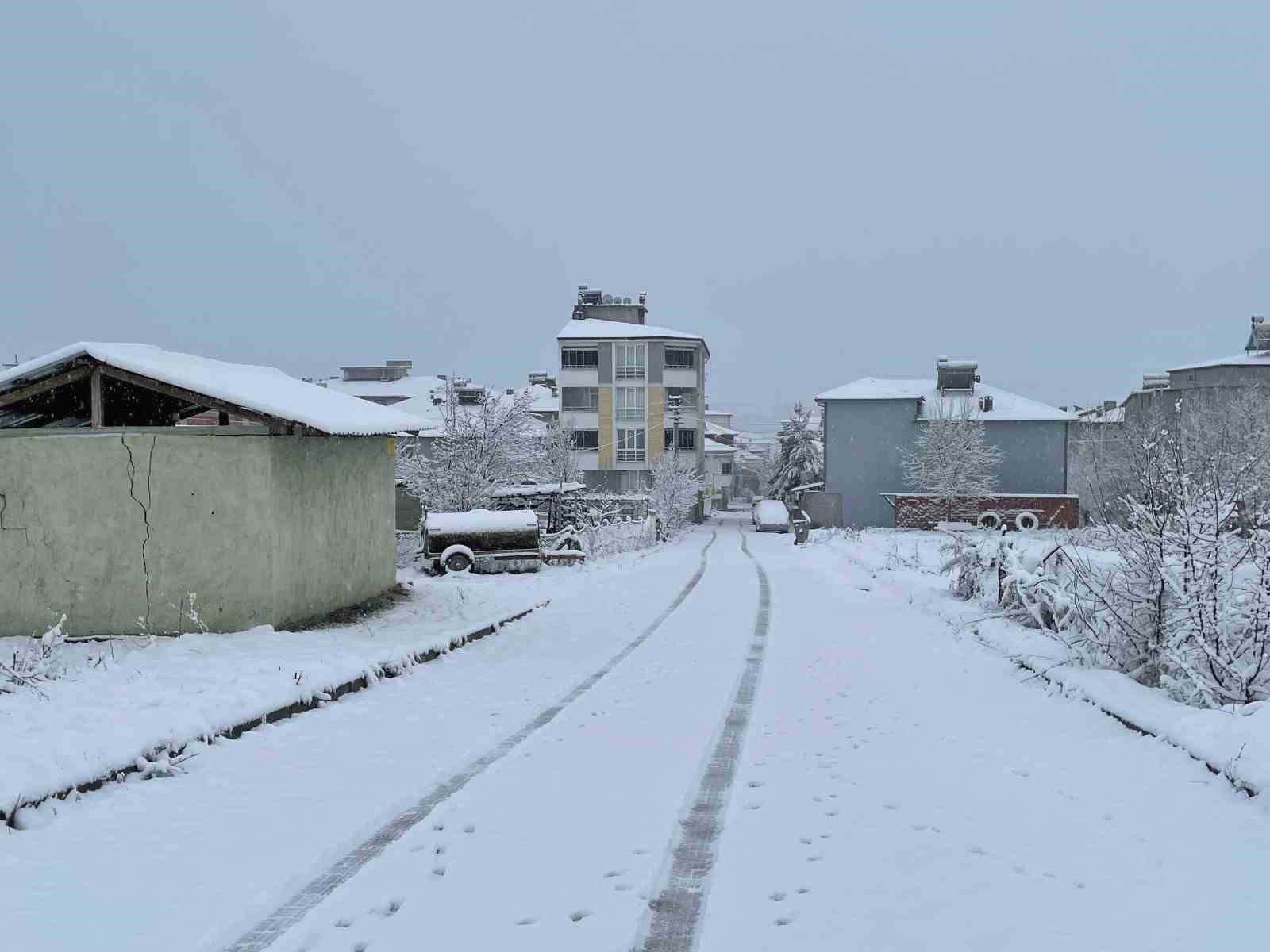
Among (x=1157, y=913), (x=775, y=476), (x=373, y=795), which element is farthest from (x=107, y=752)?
(x=775, y=476)

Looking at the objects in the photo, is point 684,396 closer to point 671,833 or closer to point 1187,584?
point 1187,584

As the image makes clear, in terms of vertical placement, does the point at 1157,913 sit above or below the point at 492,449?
below

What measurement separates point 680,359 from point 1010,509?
26.0 m

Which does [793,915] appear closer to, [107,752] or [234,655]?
[107,752]

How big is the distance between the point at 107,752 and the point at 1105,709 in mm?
7906

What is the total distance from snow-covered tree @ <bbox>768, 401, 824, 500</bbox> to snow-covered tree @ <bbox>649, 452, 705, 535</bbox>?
19.6 m

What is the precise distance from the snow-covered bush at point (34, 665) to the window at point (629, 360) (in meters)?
57.8

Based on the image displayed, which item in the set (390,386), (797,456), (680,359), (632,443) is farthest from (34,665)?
(390,386)

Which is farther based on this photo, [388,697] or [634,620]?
[634,620]

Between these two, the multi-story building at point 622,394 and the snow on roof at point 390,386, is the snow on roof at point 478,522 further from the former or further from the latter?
the snow on roof at point 390,386

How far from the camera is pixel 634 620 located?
1496 centimetres

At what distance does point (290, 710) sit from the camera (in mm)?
8664

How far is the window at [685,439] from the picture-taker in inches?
Result: 2694

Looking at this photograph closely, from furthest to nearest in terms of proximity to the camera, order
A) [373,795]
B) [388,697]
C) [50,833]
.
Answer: [388,697]
[373,795]
[50,833]
